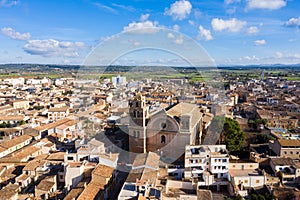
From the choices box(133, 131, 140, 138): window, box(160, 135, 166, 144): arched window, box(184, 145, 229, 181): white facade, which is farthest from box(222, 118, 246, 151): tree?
box(133, 131, 140, 138): window

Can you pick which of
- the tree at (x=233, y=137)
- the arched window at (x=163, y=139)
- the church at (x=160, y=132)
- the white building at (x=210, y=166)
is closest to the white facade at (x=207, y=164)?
the white building at (x=210, y=166)

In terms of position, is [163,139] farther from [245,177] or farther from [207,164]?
[245,177]

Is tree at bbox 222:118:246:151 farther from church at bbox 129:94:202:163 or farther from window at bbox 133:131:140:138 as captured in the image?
window at bbox 133:131:140:138

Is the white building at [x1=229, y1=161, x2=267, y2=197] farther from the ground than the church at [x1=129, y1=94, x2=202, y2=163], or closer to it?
closer to it

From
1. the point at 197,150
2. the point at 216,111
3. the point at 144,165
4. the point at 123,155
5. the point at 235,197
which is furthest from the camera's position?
the point at 216,111

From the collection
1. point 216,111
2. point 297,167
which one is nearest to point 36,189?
point 297,167

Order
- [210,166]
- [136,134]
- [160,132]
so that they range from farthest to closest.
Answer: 1. [136,134]
2. [160,132]
3. [210,166]

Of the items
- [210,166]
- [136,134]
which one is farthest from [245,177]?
[136,134]

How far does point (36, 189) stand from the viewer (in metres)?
15.4

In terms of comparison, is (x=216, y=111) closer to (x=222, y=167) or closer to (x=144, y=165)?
(x=222, y=167)

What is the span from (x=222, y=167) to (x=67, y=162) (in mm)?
10877

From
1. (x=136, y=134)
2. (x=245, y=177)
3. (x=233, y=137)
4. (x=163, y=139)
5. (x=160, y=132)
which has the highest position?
(x=160, y=132)

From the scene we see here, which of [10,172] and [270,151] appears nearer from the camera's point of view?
[10,172]

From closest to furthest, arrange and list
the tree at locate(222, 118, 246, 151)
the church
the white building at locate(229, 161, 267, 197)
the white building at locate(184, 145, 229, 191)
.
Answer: the white building at locate(229, 161, 267, 197), the white building at locate(184, 145, 229, 191), the church, the tree at locate(222, 118, 246, 151)
